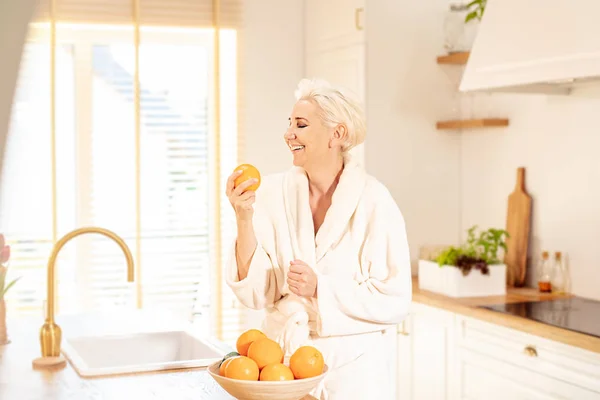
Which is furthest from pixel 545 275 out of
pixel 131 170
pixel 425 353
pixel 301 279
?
pixel 131 170

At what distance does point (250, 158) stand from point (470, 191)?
1190 mm

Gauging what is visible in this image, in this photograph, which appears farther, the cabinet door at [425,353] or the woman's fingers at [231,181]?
the cabinet door at [425,353]

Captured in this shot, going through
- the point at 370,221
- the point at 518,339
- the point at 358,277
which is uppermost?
the point at 370,221

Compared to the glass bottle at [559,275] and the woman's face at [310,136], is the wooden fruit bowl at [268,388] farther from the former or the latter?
the glass bottle at [559,275]

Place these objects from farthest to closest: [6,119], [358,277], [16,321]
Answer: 1. [16,321]
2. [358,277]
3. [6,119]

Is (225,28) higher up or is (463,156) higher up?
(225,28)

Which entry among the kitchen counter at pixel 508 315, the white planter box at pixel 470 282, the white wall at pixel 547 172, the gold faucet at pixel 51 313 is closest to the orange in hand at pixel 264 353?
the gold faucet at pixel 51 313

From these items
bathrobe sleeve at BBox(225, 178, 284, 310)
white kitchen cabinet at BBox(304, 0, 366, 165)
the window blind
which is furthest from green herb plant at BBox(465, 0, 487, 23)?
bathrobe sleeve at BBox(225, 178, 284, 310)

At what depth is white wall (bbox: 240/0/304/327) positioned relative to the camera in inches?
164

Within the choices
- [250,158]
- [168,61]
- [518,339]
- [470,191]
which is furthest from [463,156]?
[168,61]

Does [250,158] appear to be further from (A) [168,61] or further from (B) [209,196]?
(A) [168,61]

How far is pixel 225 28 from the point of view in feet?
13.4

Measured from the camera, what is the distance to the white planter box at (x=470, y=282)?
10.6 feet

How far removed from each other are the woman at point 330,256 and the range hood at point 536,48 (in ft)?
3.24
